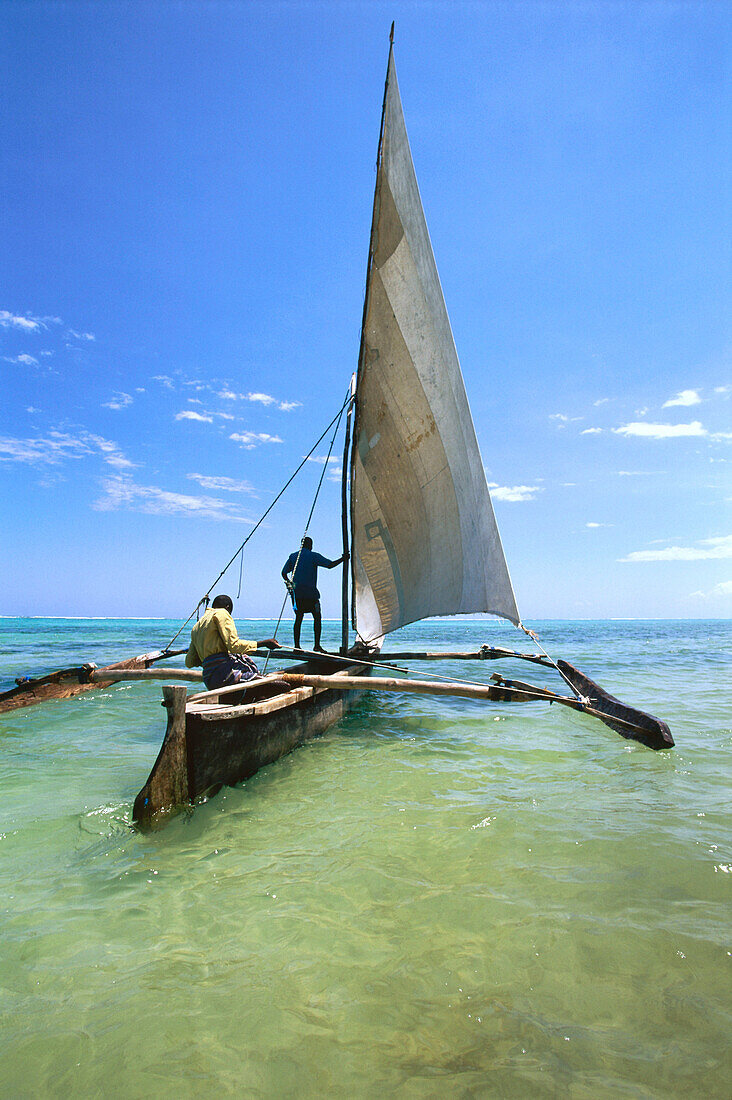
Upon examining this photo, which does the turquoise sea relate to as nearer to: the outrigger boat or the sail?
the outrigger boat

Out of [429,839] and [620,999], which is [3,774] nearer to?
[429,839]

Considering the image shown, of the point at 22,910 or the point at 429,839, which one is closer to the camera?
the point at 22,910

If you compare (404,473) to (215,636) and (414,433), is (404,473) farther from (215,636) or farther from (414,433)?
(215,636)

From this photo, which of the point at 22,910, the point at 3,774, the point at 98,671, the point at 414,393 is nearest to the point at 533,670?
the point at 414,393

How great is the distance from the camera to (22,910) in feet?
9.86

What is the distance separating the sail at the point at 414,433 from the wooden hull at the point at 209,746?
3.67 m

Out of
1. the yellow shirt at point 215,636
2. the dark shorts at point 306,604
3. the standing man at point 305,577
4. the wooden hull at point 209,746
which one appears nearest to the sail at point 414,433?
the standing man at point 305,577

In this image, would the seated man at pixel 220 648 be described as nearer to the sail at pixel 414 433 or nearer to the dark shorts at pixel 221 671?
the dark shorts at pixel 221 671

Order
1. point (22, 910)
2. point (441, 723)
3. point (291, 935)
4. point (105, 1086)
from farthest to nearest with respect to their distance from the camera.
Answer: point (441, 723) → point (22, 910) → point (291, 935) → point (105, 1086)

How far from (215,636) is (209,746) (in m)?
1.41

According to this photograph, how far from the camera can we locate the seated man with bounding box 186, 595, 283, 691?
5586mm

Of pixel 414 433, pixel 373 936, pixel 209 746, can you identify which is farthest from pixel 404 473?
pixel 373 936

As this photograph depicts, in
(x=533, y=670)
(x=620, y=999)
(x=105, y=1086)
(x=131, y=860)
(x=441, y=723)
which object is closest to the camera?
(x=105, y=1086)

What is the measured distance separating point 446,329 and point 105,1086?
9059 mm
